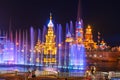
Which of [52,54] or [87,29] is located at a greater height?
[87,29]

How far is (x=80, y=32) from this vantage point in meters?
86.7

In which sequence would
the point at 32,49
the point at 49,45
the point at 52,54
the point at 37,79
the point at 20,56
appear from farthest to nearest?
the point at 49,45, the point at 52,54, the point at 32,49, the point at 20,56, the point at 37,79

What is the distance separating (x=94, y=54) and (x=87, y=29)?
22139 millimetres

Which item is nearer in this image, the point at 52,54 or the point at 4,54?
the point at 4,54

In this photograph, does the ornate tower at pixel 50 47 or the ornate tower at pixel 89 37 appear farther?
the ornate tower at pixel 89 37

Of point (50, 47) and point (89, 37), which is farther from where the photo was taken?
point (89, 37)

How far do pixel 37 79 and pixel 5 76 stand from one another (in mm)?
2053

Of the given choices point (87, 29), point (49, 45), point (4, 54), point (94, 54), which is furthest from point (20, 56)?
point (87, 29)

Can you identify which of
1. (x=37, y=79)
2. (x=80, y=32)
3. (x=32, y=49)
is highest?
(x=80, y=32)

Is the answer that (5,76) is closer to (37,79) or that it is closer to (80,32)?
(37,79)

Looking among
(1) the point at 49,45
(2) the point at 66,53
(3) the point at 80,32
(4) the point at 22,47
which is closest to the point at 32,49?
(4) the point at 22,47

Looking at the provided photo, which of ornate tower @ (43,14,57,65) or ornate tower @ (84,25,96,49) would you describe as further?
ornate tower @ (84,25,96,49)

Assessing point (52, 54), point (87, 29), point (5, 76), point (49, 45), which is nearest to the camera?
point (5, 76)

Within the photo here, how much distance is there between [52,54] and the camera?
61625 mm
